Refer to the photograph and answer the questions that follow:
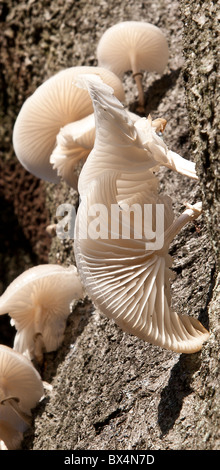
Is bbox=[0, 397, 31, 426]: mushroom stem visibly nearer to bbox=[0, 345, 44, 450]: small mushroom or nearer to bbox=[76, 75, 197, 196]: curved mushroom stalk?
bbox=[0, 345, 44, 450]: small mushroom

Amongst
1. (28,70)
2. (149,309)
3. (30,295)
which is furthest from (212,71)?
(28,70)

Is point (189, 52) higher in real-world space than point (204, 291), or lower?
higher

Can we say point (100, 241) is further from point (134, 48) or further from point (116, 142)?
point (134, 48)

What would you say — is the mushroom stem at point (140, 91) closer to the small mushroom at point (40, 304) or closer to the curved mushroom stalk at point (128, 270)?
the small mushroom at point (40, 304)

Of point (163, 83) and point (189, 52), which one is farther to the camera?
point (163, 83)

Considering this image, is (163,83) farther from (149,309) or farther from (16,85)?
(149,309)

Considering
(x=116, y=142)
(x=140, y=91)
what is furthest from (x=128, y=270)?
(x=140, y=91)

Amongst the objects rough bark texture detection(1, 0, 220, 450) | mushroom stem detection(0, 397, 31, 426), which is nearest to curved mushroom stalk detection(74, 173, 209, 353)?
rough bark texture detection(1, 0, 220, 450)
